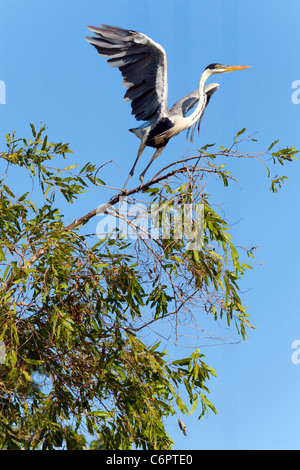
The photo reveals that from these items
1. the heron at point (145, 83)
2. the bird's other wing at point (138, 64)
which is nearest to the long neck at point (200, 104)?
the heron at point (145, 83)

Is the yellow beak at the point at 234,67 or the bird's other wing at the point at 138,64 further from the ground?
the yellow beak at the point at 234,67

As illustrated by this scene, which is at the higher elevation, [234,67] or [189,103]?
[234,67]

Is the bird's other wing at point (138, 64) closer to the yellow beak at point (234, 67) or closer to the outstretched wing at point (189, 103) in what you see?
the outstretched wing at point (189, 103)

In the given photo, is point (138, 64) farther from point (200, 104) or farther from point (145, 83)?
point (200, 104)

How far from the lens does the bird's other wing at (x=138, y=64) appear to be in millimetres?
6805

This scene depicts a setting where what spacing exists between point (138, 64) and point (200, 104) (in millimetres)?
665

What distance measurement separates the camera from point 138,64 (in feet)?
22.6

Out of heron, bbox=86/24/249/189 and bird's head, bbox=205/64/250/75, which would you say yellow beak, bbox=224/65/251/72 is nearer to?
bird's head, bbox=205/64/250/75

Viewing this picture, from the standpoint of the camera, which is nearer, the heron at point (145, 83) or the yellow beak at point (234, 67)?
the heron at point (145, 83)

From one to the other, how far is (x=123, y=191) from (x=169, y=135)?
67cm

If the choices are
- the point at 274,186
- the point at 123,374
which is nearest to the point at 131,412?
the point at 123,374

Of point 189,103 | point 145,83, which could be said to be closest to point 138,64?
point 145,83

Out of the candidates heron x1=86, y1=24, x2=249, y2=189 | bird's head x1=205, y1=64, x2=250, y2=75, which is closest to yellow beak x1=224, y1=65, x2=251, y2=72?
bird's head x1=205, y1=64, x2=250, y2=75
